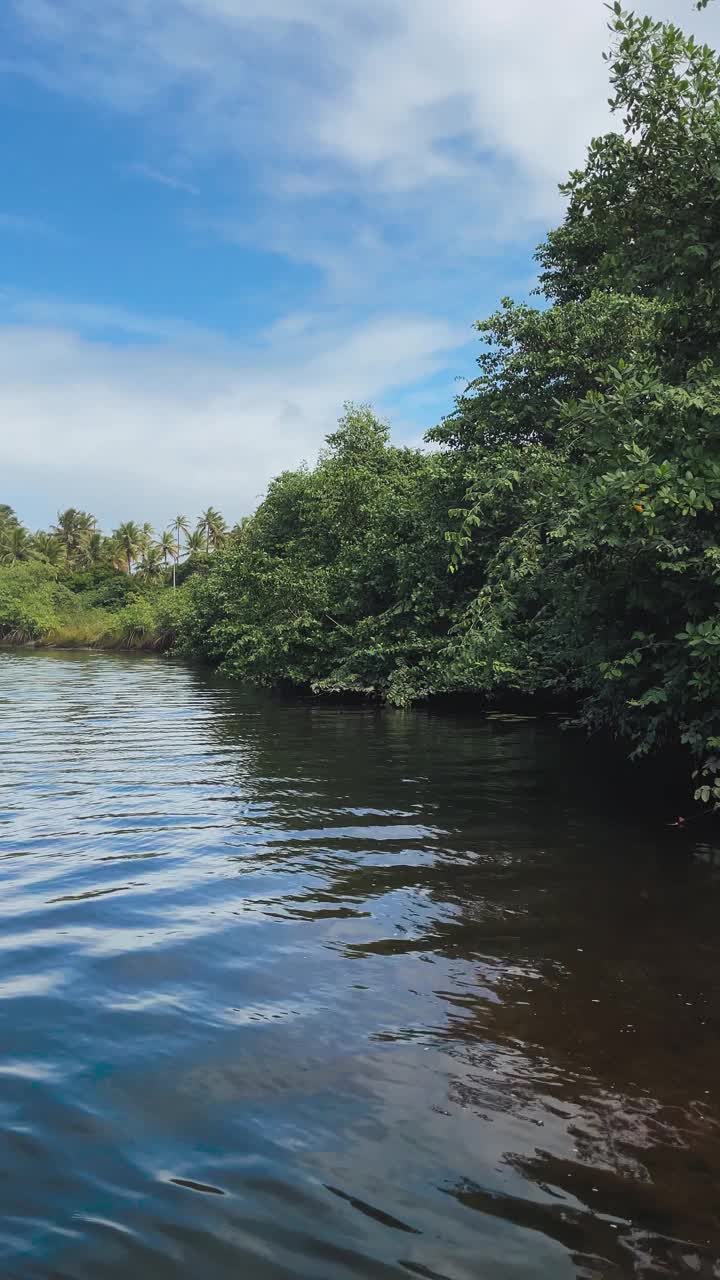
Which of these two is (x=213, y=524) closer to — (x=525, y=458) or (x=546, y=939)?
(x=525, y=458)

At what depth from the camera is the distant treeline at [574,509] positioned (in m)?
8.16

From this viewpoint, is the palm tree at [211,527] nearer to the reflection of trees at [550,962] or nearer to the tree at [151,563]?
the tree at [151,563]

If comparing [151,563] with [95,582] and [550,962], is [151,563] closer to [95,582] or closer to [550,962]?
[95,582]

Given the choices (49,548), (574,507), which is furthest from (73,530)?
(574,507)

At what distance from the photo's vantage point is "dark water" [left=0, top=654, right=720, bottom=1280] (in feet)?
9.59

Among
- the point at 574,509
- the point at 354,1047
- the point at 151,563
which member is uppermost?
the point at 151,563

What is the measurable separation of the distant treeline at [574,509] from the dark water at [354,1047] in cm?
248

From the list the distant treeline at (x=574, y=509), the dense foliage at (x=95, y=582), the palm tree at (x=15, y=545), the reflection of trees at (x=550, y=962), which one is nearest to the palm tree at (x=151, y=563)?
the dense foliage at (x=95, y=582)

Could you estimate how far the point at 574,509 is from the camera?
915cm

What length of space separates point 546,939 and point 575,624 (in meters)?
5.44

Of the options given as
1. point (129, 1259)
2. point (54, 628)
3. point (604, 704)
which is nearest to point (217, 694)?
point (604, 704)

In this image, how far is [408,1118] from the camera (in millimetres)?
3645

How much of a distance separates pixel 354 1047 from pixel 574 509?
6418 mm

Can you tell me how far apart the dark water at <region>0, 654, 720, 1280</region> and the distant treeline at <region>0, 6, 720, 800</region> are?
2481 millimetres
